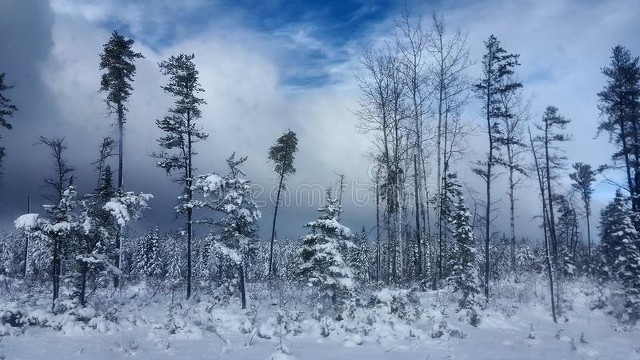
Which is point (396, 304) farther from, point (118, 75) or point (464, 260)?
point (118, 75)

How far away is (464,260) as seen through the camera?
17.6 m

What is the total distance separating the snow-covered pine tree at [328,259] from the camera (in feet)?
49.2

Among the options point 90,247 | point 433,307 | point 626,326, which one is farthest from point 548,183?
point 90,247

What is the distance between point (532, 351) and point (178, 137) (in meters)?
17.1

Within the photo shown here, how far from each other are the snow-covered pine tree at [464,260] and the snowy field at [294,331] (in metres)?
0.78

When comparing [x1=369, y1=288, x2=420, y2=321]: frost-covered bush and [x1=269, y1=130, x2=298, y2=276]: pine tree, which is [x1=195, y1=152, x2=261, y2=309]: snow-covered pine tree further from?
[x1=269, y1=130, x2=298, y2=276]: pine tree

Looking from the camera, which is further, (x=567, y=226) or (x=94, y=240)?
(x=567, y=226)

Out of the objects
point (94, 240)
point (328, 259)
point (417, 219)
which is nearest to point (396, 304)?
point (328, 259)

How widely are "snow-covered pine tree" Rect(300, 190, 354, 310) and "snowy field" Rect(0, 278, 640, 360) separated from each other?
842mm

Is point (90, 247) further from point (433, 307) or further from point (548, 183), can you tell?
point (548, 183)

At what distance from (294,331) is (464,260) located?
8.07m

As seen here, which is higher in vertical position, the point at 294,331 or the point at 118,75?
the point at 118,75

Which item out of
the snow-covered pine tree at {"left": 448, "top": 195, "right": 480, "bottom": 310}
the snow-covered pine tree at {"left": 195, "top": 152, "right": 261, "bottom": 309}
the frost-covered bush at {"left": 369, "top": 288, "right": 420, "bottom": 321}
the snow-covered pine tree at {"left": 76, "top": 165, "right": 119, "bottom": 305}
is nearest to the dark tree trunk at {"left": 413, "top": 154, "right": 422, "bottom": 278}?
the snow-covered pine tree at {"left": 448, "top": 195, "right": 480, "bottom": 310}

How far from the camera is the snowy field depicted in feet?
35.1
